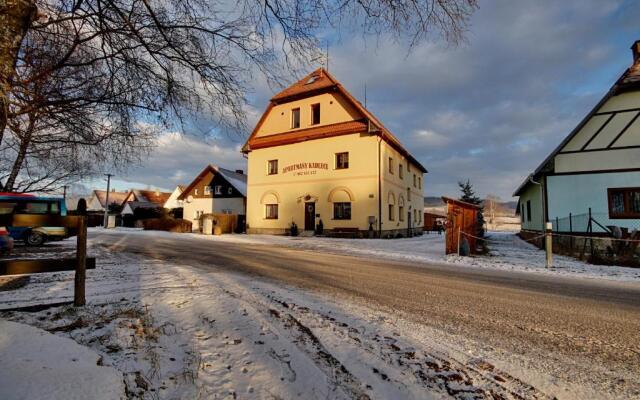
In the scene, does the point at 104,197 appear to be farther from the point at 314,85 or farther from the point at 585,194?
the point at 585,194

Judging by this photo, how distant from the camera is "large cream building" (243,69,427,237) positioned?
2356 centimetres

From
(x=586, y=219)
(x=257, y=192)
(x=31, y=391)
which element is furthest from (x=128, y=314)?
(x=257, y=192)

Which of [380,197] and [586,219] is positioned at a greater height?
[380,197]

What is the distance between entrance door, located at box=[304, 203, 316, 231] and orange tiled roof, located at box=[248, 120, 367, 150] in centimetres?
501

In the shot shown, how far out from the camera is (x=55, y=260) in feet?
13.8

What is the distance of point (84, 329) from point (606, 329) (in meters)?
6.15

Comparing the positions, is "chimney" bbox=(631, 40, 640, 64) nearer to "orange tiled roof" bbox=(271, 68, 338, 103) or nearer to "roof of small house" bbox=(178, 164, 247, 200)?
"orange tiled roof" bbox=(271, 68, 338, 103)

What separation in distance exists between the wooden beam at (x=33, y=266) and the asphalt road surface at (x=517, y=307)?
12.6ft

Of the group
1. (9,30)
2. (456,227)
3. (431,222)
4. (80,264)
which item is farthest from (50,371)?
(431,222)

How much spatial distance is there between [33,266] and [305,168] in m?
22.1

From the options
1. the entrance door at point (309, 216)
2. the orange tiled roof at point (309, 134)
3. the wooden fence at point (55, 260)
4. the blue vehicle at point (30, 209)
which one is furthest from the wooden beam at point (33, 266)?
the entrance door at point (309, 216)

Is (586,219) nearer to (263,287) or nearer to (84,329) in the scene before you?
(263,287)

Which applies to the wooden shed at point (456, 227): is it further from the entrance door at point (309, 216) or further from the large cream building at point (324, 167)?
the entrance door at point (309, 216)

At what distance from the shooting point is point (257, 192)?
92.8 feet
